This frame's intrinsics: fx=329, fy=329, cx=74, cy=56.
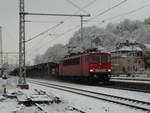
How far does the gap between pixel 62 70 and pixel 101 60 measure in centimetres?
1159

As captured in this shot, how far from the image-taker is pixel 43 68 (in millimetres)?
59562

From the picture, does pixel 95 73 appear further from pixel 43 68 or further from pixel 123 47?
pixel 123 47

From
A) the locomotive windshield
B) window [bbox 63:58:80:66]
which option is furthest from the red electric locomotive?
window [bbox 63:58:80:66]

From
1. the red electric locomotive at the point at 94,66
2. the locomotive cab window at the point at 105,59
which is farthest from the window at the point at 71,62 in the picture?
the locomotive cab window at the point at 105,59

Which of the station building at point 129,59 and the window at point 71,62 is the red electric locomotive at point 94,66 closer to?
the window at point 71,62

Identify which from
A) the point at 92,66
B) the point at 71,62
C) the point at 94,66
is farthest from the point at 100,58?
the point at 71,62

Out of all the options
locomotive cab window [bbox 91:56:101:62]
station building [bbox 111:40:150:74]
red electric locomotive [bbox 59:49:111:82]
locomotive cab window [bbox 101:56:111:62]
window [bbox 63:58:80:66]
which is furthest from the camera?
station building [bbox 111:40:150:74]

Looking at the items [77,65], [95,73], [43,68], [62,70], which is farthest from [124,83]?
[43,68]

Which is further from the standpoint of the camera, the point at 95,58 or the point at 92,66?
the point at 95,58

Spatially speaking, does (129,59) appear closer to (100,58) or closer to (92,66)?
(100,58)

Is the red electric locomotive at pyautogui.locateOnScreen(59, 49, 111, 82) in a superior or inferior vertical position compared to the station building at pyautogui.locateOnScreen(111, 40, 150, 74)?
inferior

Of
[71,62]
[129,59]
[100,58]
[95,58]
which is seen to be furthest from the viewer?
[129,59]

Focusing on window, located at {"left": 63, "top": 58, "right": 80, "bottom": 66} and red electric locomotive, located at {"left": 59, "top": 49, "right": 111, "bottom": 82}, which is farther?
window, located at {"left": 63, "top": 58, "right": 80, "bottom": 66}

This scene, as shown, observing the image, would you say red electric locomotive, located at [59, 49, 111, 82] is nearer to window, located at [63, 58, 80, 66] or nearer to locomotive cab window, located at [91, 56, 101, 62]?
locomotive cab window, located at [91, 56, 101, 62]
